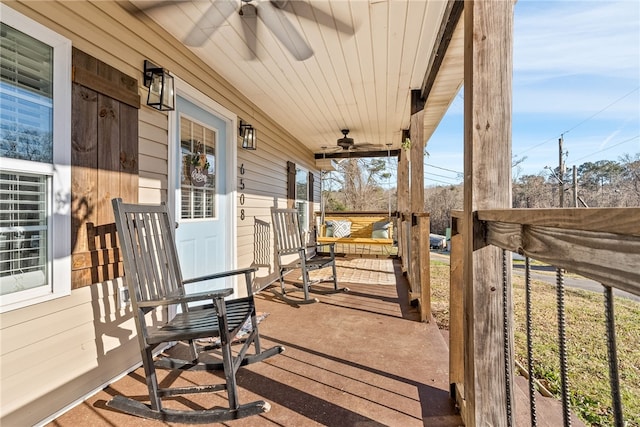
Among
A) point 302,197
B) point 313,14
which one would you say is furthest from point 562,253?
point 302,197

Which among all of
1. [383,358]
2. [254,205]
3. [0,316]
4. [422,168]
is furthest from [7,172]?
[422,168]

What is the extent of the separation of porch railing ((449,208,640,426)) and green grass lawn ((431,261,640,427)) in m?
1.61

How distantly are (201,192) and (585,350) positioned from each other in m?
4.03

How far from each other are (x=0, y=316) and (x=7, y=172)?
26.2 inches

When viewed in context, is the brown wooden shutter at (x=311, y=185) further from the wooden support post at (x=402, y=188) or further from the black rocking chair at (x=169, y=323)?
the black rocking chair at (x=169, y=323)

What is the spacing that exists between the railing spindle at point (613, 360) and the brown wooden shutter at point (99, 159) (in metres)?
2.28

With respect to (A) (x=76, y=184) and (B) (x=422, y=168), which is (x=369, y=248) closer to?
(B) (x=422, y=168)

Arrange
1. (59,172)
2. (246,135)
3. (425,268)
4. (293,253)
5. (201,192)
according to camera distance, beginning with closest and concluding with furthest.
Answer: (59,172) → (425,268) → (201,192) → (246,135) → (293,253)

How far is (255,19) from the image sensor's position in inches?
90.8

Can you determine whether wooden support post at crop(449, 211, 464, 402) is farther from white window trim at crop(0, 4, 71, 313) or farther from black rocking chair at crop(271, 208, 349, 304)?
white window trim at crop(0, 4, 71, 313)

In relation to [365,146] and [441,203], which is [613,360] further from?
[441,203]

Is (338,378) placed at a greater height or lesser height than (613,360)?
lesser

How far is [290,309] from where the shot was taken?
11.3ft

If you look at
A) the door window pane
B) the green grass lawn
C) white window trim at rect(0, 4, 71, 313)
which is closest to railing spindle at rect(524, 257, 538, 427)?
the green grass lawn
